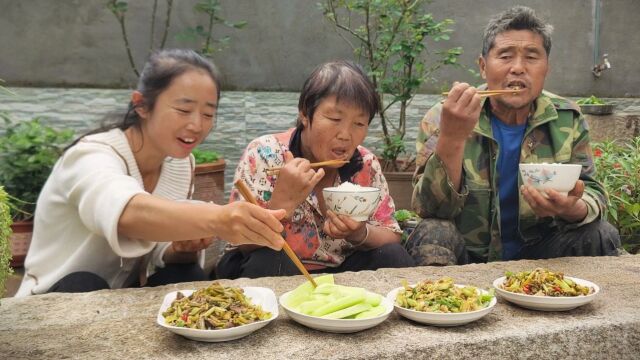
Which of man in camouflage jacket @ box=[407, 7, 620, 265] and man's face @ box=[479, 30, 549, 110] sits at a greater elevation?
man's face @ box=[479, 30, 549, 110]

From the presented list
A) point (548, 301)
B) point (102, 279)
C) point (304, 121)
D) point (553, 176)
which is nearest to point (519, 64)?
point (553, 176)

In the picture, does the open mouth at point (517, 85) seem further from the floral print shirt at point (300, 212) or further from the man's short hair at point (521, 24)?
the floral print shirt at point (300, 212)

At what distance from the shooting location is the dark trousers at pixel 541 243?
2.89m

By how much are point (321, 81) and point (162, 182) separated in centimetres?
87

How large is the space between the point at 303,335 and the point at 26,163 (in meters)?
3.08

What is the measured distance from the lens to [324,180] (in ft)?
9.45

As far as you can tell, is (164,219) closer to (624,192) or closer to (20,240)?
(20,240)

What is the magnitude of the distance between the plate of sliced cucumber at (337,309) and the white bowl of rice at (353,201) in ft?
1.31

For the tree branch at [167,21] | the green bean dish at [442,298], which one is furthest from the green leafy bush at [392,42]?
the green bean dish at [442,298]

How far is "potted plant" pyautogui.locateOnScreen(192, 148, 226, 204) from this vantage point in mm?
4348

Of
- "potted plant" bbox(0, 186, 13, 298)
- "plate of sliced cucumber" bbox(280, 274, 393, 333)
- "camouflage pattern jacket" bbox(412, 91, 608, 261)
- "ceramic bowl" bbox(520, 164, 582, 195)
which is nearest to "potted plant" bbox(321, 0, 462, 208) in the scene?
"camouflage pattern jacket" bbox(412, 91, 608, 261)

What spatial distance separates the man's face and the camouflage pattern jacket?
0.66ft

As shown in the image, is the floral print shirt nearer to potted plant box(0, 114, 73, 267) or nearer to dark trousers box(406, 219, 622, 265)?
dark trousers box(406, 219, 622, 265)

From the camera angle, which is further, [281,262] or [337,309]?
[281,262]
